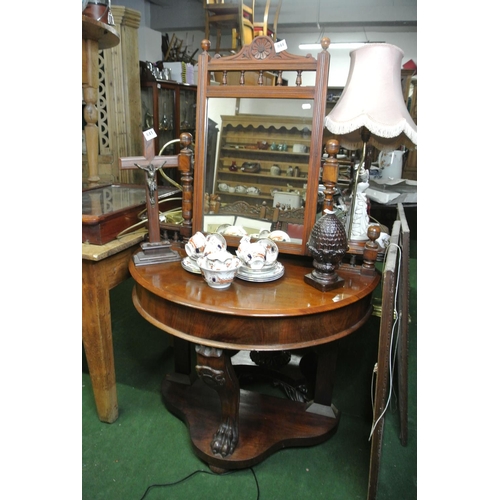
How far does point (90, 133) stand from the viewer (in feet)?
6.31

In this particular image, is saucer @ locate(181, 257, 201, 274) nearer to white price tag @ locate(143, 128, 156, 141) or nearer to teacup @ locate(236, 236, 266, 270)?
teacup @ locate(236, 236, 266, 270)

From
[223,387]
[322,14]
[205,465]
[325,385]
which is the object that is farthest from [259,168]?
[322,14]

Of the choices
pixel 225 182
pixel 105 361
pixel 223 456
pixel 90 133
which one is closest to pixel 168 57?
pixel 90 133

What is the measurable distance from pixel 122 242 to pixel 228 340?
63 cm

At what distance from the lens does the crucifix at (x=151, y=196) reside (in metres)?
1.39

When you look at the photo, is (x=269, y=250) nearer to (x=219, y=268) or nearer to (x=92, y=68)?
(x=219, y=268)

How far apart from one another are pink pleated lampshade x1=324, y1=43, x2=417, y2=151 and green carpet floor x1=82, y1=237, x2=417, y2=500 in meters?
1.14

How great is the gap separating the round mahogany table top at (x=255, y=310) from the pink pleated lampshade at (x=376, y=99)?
0.51 m

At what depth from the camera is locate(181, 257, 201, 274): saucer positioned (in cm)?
132

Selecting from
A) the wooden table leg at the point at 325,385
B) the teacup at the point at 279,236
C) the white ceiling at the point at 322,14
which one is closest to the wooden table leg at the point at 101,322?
the teacup at the point at 279,236

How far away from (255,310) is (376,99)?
2.66 feet

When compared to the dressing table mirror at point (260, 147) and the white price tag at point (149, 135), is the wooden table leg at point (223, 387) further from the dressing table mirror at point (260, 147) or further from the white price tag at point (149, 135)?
the white price tag at point (149, 135)
